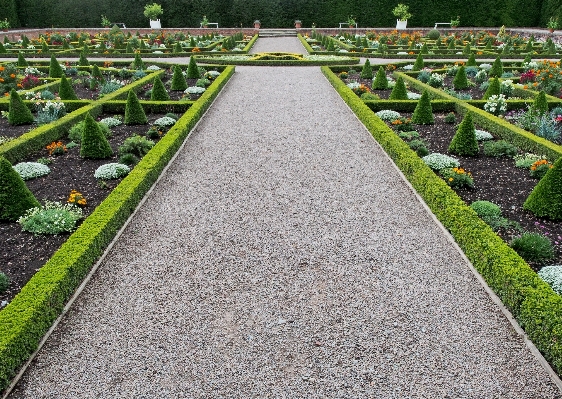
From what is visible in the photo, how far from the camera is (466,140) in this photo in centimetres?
1009

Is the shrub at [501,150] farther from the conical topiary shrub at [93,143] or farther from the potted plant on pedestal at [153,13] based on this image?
the potted plant on pedestal at [153,13]

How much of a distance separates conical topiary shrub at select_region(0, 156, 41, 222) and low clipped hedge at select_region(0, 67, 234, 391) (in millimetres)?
1292

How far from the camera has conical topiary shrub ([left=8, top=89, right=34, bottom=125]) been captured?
12367mm

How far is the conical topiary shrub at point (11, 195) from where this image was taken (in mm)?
7031

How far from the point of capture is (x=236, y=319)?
532 cm

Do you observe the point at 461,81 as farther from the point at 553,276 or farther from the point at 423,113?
the point at 553,276

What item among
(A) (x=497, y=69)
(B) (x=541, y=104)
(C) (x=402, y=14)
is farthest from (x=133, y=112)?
(C) (x=402, y=14)

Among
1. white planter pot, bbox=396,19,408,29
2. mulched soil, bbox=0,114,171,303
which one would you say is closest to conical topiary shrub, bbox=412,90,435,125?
mulched soil, bbox=0,114,171,303

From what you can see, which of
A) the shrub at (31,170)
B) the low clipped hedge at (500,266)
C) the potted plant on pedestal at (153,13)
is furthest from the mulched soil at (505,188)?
the potted plant on pedestal at (153,13)

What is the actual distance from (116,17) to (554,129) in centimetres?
4407

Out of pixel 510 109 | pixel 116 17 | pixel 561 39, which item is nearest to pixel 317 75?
pixel 510 109

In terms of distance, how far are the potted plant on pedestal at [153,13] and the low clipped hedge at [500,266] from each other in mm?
39687

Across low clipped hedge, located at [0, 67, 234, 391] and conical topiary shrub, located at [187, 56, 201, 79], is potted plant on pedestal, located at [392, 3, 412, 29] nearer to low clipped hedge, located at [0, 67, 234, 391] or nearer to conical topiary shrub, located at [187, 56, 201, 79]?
conical topiary shrub, located at [187, 56, 201, 79]

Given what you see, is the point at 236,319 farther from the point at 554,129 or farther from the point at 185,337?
the point at 554,129
